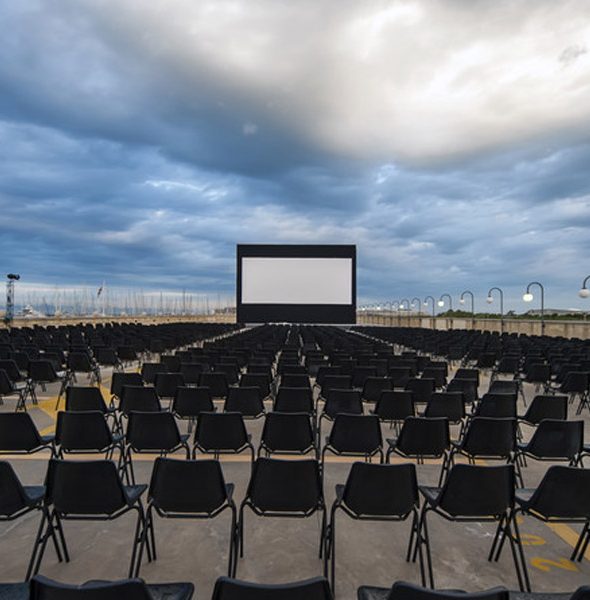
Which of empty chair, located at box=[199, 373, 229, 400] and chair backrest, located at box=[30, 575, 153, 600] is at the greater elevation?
chair backrest, located at box=[30, 575, 153, 600]

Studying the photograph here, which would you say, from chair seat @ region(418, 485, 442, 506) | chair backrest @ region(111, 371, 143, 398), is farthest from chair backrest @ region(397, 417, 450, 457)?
chair backrest @ region(111, 371, 143, 398)

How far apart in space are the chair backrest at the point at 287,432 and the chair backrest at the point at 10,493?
1.92 m

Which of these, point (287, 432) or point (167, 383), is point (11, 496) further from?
point (167, 383)

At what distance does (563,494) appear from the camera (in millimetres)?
2691

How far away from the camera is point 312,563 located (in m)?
2.86

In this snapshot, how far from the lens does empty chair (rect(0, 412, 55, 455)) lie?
3.76 metres

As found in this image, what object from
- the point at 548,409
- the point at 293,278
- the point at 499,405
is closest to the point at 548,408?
the point at 548,409

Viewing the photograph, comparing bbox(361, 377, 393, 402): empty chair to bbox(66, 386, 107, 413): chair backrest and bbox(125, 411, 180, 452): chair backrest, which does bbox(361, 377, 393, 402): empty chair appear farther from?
bbox(66, 386, 107, 413): chair backrest

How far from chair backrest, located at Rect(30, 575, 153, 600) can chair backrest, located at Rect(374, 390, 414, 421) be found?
13.2ft

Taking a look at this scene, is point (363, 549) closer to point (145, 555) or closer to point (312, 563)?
point (312, 563)

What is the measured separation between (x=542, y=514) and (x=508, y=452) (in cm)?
137

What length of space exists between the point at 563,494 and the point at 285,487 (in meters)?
1.71

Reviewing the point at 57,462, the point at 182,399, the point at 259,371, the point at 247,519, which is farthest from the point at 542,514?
the point at 259,371

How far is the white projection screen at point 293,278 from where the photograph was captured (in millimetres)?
35094
